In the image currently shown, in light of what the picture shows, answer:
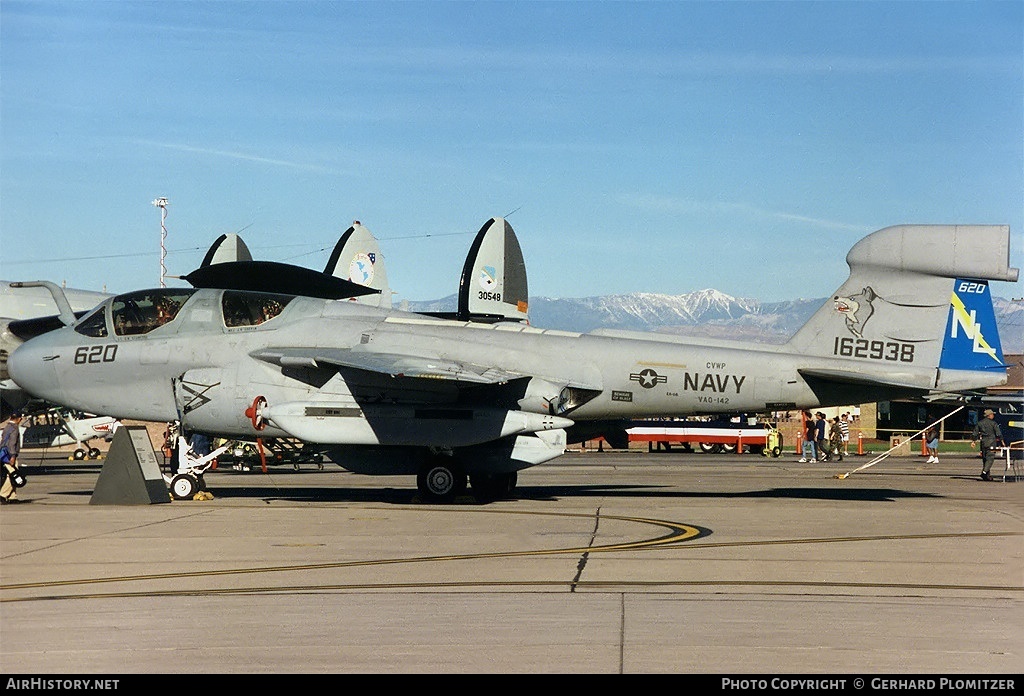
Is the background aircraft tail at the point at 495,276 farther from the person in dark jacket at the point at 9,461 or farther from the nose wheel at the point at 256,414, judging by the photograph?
the person in dark jacket at the point at 9,461

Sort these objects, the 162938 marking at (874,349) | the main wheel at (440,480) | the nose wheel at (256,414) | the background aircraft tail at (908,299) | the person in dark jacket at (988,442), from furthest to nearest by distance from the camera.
Result: the person in dark jacket at (988,442), the main wheel at (440,480), the 162938 marking at (874,349), the nose wheel at (256,414), the background aircraft tail at (908,299)

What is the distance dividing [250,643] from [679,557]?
211 inches

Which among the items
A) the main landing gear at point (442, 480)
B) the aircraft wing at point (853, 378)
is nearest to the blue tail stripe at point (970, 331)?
the aircraft wing at point (853, 378)

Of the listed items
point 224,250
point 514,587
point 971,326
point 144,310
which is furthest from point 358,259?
point 514,587

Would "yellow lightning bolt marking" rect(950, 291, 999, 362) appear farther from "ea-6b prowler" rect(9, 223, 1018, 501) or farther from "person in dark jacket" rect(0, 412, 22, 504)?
"person in dark jacket" rect(0, 412, 22, 504)

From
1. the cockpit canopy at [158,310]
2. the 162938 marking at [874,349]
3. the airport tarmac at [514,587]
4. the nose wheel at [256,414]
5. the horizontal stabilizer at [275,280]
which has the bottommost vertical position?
the airport tarmac at [514,587]

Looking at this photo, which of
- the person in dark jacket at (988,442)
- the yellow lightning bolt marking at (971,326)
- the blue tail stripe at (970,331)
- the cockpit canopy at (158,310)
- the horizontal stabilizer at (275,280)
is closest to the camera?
the blue tail stripe at (970,331)

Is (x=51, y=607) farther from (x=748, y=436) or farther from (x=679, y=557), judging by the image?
(x=748, y=436)

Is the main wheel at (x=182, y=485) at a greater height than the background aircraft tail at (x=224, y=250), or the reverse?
the background aircraft tail at (x=224, y=250)

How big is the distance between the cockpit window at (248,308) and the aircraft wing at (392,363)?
2.22 ft

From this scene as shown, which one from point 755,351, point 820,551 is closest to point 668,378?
point 755,351

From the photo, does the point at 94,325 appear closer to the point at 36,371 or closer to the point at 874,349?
the point at 36,371

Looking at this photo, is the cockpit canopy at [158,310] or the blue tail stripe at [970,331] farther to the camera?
the cockpit canopy at [158,310]

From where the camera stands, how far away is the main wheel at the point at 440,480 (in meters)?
17.3
